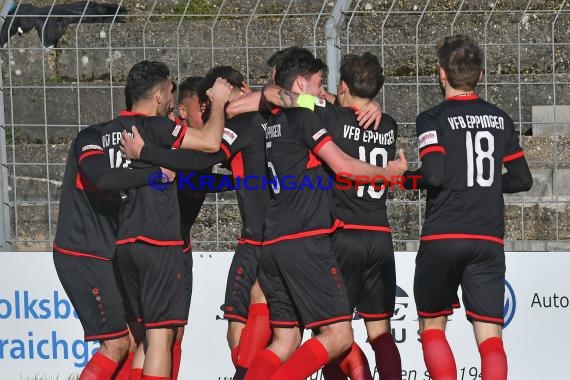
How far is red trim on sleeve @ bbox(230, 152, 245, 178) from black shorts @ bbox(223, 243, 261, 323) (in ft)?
1.51

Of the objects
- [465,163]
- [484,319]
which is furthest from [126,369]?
[465,163]

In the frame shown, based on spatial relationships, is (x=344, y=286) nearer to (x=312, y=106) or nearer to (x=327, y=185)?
(x=327, y=185)

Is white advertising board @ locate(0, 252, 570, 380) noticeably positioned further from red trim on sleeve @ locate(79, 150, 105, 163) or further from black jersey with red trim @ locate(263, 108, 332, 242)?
black jersey with red trim @ locate(263, 108, 332, 242)

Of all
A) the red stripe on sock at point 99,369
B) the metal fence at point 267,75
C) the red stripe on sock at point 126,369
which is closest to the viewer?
the red stripe on sock at point 99,369

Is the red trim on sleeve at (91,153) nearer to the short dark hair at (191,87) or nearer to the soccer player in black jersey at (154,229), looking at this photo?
the soccer player in black jersey at (154,229)

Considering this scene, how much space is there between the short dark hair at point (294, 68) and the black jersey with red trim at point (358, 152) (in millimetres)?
227

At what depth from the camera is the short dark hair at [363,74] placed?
693 centimetres

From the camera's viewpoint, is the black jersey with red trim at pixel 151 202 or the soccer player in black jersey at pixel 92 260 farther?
the soccer player in black jersey at pixel 92 260

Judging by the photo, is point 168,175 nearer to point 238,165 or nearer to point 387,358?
point 238,165

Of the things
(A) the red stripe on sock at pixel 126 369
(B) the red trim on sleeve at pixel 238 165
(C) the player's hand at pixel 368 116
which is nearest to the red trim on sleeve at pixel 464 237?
(C) the player's hand at pixel 368 116

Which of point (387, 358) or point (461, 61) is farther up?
point (461, 61)

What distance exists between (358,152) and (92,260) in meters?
1.83

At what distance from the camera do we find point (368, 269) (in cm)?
702

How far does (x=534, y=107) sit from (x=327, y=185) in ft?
13.8
